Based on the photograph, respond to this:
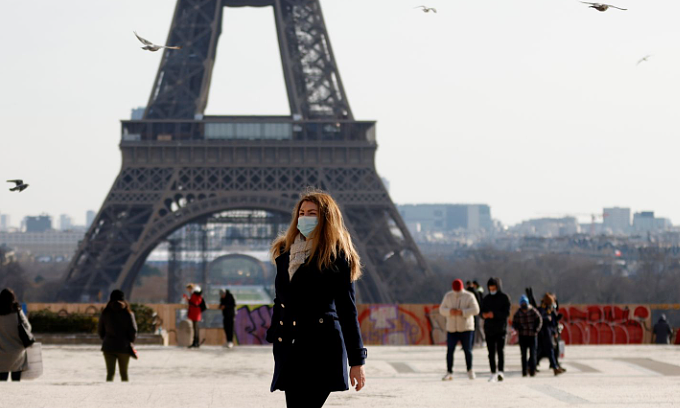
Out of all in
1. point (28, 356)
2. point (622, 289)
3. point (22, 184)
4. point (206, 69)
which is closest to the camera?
point (28, 356)

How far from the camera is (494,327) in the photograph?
17.4m

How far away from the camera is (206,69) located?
201ft

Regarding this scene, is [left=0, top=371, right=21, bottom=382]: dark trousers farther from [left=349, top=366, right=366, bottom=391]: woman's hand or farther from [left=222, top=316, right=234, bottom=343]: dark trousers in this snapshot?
[left=222, top=316, right=234, bottom=343]: dark trousers

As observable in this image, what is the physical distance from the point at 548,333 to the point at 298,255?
1174 centimetres

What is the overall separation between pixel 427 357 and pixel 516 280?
219 feet

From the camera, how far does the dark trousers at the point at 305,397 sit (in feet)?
25.0

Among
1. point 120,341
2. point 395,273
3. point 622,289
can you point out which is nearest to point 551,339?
point 120,341

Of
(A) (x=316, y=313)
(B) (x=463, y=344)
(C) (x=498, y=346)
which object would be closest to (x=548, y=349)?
(C) (x=498, y=346)

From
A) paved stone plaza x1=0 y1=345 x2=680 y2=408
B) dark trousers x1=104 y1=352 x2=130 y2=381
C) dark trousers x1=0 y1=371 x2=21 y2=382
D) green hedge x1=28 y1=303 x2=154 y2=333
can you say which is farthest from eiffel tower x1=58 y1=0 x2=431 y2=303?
dark trousers x1=0 y1=371 x2=21 y2=382

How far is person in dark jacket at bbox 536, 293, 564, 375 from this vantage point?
18438mm

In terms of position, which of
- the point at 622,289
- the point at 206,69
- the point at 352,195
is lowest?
the point at 622,289

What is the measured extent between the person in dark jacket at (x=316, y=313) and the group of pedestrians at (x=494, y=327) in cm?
885

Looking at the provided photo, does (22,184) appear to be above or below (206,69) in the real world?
below

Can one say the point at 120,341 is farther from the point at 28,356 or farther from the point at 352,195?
the point at 352,195
